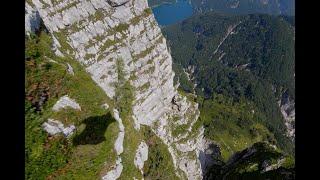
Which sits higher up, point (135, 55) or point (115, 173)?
point (115, 173)

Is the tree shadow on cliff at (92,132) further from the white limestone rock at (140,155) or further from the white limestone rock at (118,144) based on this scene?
the white limestone rock at (140,155)

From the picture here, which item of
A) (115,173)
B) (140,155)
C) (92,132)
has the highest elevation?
(92,132)

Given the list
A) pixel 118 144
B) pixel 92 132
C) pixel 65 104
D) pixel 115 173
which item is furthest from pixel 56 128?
pixel 118 144

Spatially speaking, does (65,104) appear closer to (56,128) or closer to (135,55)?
(56,128)

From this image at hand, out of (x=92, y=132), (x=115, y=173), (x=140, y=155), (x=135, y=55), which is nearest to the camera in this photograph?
(x=92, y=132)
